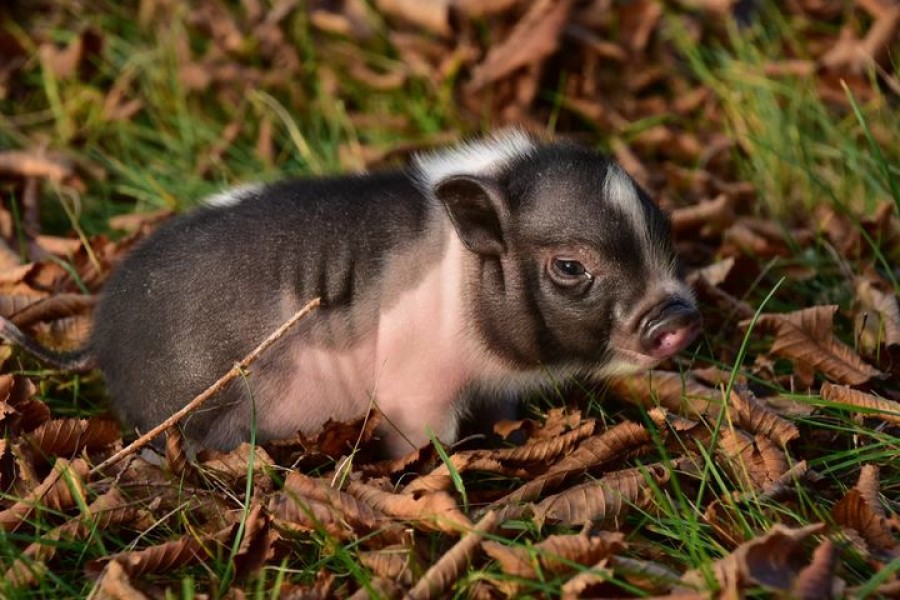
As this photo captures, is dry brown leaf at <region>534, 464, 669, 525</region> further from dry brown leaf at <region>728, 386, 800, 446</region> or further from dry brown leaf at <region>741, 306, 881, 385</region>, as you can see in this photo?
dry brown leaf at <region>741, 306, 881, 385</region>

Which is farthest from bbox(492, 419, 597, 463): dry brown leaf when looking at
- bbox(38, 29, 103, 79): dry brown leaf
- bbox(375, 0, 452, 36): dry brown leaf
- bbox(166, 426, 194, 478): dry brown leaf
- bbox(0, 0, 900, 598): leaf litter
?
bbox(38, 29, 103, 79): dry brown leaf

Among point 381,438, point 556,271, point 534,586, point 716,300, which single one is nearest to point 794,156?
point 716,300

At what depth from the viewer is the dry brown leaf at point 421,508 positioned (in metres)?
3.26

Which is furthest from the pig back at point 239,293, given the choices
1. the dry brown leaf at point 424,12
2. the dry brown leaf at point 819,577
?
the dry brown leaf at point 424,12

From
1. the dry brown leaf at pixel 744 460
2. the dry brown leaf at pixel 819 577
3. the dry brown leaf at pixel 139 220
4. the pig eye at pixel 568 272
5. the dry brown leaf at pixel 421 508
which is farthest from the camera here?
the dry brown leaf at pixel 139 220

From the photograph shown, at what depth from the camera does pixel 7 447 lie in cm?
366

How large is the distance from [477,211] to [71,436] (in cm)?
158

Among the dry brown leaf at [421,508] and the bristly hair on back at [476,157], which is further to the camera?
the bristly hair on back at [476,157]

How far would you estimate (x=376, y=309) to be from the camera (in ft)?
13.1

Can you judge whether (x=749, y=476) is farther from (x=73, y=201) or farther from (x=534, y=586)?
(x=73, y=201)

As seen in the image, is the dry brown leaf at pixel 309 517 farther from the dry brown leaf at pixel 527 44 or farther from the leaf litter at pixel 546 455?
the dry brown leaf at pixel 527 44

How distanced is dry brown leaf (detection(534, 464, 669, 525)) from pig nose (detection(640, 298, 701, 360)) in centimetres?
41

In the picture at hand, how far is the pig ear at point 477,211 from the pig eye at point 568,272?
202 millimetres

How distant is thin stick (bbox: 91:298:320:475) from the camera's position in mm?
3562
